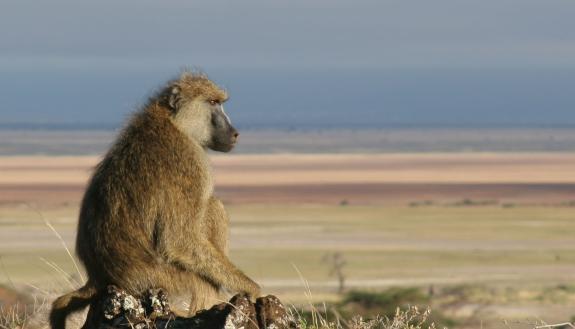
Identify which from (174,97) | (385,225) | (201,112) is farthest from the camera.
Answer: (385,225)

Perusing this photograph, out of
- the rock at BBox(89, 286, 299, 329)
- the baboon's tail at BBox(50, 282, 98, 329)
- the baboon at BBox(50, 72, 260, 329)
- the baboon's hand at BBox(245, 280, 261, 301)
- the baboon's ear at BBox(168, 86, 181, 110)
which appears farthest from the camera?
the baboon's ear at BBox(168, 86, 181, 110)

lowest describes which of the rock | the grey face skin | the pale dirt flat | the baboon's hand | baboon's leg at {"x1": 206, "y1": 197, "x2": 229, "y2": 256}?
the rock

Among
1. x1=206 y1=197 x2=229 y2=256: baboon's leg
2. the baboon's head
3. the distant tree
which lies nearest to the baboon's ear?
the baboon's head

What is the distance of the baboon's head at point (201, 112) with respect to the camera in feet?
26.3

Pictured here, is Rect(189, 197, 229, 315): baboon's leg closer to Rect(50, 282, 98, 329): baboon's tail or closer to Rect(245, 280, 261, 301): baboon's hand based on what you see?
Rect(245, 280, 261, 301): baboon's hand

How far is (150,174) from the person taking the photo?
7430mm

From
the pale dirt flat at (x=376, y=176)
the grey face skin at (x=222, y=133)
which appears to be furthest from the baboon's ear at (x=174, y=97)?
the pale dirt flat at (x=376, y=176)

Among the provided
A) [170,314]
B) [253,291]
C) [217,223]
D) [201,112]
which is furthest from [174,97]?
[170,314]

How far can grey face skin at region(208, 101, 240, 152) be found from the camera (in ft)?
26.6

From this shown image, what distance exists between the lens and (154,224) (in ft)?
24.1

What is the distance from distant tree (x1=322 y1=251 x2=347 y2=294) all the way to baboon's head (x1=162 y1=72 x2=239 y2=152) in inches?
1429

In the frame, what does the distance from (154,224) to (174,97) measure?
90 cm

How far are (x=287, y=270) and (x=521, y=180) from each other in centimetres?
4967

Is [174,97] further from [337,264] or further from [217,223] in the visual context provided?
[337,264]
